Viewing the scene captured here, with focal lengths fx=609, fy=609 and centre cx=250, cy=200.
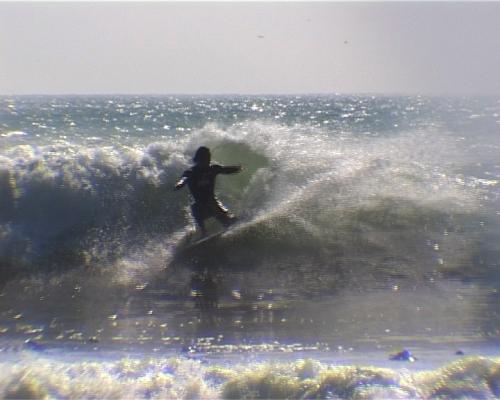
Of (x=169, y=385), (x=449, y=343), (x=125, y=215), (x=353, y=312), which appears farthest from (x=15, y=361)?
(x=125, y=215)

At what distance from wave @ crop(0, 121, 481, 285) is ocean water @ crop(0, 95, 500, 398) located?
3 cm

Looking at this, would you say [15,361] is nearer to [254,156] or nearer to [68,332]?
[68,332]

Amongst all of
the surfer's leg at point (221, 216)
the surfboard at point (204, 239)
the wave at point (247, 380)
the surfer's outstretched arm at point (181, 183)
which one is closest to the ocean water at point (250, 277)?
the wave at point (247, 380)

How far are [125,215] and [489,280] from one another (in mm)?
5214

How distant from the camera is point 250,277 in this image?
711 centimetres

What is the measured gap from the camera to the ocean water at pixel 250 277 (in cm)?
464

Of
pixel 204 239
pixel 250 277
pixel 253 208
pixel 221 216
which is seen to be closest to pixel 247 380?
pixel 250 277

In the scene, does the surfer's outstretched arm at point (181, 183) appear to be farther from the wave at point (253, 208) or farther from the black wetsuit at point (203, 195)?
the wave at point (253, 208)

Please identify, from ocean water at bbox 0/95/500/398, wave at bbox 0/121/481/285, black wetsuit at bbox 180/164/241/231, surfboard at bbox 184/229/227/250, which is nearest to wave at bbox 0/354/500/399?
ocean water at bbox 0/95/500/398

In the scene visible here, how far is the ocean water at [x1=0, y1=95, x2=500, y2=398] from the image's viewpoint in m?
4.64

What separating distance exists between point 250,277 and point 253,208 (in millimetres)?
2546

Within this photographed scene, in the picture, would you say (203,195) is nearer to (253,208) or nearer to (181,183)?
(181,183)

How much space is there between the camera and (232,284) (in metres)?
6.91

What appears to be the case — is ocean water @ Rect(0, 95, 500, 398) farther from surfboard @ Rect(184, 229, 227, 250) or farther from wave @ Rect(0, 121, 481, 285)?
surfboard @ Rect(184, 229, 227, 250)
